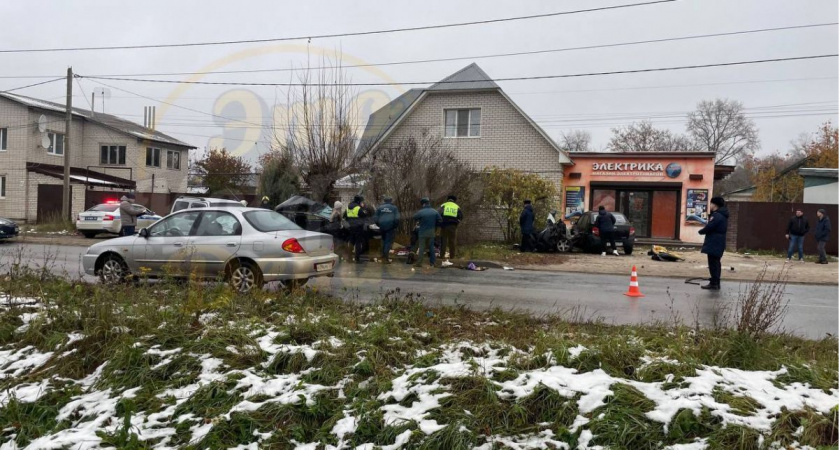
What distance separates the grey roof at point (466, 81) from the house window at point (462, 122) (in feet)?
3.23

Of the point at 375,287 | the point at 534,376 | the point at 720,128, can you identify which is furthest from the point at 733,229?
the point at 720,128

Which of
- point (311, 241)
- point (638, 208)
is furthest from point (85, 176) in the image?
point (311, 241)

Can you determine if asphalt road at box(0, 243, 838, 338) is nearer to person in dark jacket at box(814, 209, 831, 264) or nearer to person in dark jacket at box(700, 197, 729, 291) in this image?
person in dark jacket at box(700, 197, 729, 291)

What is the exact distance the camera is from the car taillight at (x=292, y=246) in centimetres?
936

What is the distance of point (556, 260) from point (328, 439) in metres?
13.9

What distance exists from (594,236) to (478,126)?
8579 mm

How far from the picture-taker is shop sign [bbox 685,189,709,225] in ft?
79.4

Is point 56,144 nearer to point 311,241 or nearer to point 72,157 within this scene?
point 72,157

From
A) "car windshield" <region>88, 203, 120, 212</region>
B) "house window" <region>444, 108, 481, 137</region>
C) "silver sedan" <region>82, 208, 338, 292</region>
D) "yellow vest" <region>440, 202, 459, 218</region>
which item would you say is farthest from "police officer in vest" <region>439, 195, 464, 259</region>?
"car windshield" <region>88, 203, 120, 212</region>

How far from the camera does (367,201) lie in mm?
18391

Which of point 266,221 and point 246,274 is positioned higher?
point 266,221

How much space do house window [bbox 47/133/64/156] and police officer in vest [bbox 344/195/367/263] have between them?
100 feet

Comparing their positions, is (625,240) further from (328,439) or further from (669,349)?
(328,439)

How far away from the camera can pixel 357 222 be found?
15578 mm
